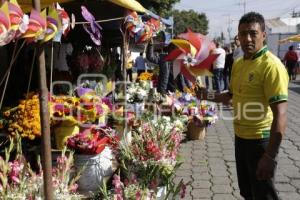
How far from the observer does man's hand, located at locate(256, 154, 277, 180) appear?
2.66 metres

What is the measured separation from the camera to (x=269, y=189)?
9.57ft

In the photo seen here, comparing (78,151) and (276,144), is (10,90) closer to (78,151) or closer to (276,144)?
(78,151)

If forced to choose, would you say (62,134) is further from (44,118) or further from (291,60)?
(291,60)

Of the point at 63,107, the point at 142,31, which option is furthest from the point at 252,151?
the point at 142,31

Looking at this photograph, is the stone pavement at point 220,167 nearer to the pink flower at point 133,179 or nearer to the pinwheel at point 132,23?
the pink flower at point 133,179

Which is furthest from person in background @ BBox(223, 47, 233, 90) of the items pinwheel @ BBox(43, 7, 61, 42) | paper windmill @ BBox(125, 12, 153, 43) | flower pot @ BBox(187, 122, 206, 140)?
pinwheel @ BBox(43, 7, 61, 42)

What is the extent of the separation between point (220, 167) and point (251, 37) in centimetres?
281

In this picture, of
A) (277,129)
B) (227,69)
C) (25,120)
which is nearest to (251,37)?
(277,129)

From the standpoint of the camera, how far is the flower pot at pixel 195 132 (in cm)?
686

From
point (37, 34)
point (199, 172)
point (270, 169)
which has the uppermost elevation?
point (37, 34)

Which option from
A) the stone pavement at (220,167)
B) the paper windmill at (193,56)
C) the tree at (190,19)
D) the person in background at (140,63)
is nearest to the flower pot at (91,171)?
the stone pavement at (220,167)

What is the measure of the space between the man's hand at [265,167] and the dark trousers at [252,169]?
16 cm

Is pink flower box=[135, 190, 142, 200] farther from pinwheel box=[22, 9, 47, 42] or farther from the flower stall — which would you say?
pinwheel box=[22, 9, 47, 42]

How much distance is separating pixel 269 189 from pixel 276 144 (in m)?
0.43
